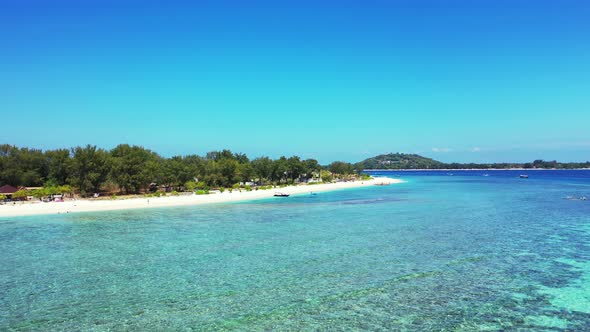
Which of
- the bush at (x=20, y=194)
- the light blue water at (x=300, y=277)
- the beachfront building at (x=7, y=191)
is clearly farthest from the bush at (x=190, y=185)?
the light blue water at (x=300, y=277)

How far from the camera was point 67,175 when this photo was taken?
209ft

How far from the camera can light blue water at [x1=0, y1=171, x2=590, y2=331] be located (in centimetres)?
1226

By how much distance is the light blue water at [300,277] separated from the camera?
1226 centimetres

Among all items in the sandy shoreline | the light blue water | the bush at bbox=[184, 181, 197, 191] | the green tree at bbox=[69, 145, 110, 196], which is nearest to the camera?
the light blue water

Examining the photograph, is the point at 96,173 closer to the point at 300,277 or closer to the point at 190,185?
the point at 190,185

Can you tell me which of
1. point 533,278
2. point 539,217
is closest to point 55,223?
point 533,278

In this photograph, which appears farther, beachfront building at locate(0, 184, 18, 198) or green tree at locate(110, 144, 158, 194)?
green tree at locate(110, 144, 158, 194)

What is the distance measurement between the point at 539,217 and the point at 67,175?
68.3 m

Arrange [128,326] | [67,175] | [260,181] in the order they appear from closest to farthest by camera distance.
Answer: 1. [128,326]
2. [67,175]
3. [260,181]

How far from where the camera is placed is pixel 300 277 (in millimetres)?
16750

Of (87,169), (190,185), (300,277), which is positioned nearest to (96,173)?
(87,169)

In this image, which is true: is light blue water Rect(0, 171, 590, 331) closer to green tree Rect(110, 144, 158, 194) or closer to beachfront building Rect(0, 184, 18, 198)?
beachfront building Rect(0, 184, 18, 198)

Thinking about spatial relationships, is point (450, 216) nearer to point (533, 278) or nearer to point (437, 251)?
point (437, 251)

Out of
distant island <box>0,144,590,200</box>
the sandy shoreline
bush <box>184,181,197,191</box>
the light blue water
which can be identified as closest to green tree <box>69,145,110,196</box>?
distant island <box>0,144,590,200</box>
